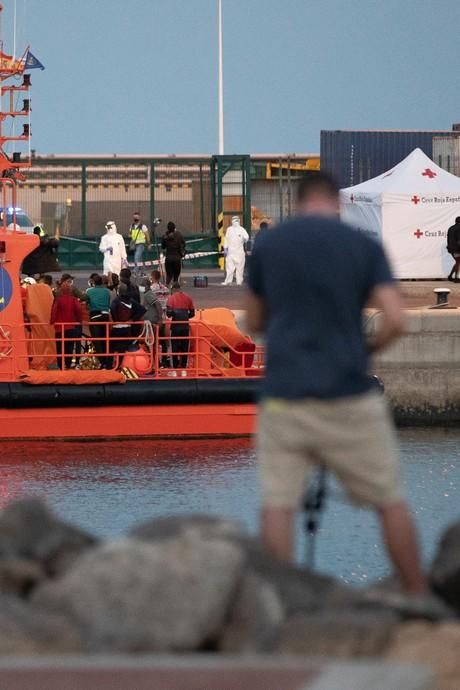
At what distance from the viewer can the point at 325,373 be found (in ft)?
17.3

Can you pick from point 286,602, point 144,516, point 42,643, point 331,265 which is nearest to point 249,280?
point 331,265

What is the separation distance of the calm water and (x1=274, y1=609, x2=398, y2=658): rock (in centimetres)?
631

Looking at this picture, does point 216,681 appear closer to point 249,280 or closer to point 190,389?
point 249,280

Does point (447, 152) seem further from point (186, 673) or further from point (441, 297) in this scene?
point (186, 673)

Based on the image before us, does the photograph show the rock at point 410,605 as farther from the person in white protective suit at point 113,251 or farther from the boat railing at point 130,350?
the person in white protective suit at point 113,251

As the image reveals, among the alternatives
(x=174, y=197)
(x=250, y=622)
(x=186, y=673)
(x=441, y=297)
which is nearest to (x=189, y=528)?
(x=250, y=622)

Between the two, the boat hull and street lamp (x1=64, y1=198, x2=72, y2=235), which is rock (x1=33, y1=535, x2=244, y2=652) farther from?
street lamp (x1=64, y1=198, x2=72, y2=235)

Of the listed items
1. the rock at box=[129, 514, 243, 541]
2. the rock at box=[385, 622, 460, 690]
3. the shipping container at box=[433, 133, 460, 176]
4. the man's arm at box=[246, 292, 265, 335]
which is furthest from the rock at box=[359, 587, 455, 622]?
the shipping container at box=[433, 133, 460, 176]

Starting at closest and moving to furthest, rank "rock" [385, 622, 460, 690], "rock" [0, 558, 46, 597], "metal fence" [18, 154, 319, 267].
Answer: "rock" [385, 622, 460, 690] < "rock" [0, 558, 46, 597] < "metal fence" [18, 154, 319, 267]

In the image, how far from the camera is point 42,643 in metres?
4.68

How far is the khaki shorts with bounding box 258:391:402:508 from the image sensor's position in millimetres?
5277

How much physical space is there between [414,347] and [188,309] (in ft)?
13.7

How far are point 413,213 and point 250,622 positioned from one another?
25.6m

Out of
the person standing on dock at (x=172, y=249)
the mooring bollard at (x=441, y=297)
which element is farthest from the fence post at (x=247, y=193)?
the mooring bollard at (x=441, y=297)
